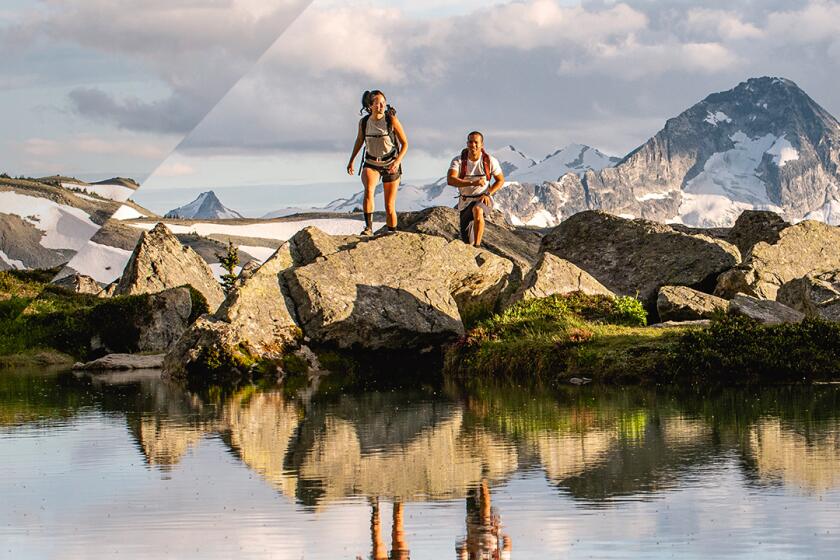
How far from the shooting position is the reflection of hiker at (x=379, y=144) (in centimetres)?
2502

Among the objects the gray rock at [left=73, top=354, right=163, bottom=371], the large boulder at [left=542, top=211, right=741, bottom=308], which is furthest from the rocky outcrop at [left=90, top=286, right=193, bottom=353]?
the large boulder at [left=542, top=211, right=741, bottom=308]

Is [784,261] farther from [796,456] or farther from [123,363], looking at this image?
[796,456]

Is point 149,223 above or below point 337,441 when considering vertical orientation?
above

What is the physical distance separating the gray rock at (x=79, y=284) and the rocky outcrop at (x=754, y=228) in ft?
53.4

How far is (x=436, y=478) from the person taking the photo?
1033 cm

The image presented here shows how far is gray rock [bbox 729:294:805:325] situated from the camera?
69.5 ft

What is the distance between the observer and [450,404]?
54.7ft

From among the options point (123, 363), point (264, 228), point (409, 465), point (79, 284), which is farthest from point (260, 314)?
point (264, 228)

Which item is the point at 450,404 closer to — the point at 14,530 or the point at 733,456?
the point at 733,456

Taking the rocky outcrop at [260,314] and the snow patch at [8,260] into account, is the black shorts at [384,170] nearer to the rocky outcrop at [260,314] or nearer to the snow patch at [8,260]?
the rocky outcrop at [260,314]

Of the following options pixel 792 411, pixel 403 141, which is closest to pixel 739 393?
pixel 792 411

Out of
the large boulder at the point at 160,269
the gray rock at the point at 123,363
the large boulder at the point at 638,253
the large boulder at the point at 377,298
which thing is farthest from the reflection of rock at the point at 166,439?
the large boulder at the point at 160,269

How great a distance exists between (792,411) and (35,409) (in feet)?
30.1

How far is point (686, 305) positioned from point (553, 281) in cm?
228
